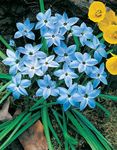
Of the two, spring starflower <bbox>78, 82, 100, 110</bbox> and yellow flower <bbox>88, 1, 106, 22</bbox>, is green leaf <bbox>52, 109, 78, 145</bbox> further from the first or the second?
yellow flower <bbox>88, 1, 106, 22</bbox>

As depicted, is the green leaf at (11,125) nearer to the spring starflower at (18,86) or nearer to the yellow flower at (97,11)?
the spring starflower at (18,86)

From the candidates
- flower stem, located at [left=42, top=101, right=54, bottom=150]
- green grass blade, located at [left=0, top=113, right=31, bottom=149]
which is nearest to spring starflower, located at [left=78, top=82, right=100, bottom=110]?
flower stem, located at [left=42, top=101, right=54, bottom=150]

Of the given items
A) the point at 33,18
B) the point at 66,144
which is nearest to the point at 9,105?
the point at 66,144

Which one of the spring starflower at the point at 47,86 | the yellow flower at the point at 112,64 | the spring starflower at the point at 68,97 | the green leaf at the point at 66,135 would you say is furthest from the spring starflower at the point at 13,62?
the yellow flower at the point at 112,64

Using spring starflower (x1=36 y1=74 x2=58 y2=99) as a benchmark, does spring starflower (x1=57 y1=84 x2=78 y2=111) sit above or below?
below

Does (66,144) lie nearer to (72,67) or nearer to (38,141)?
(38,141)

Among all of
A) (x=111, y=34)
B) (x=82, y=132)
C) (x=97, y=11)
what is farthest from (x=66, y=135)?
(x=97, y=11)
